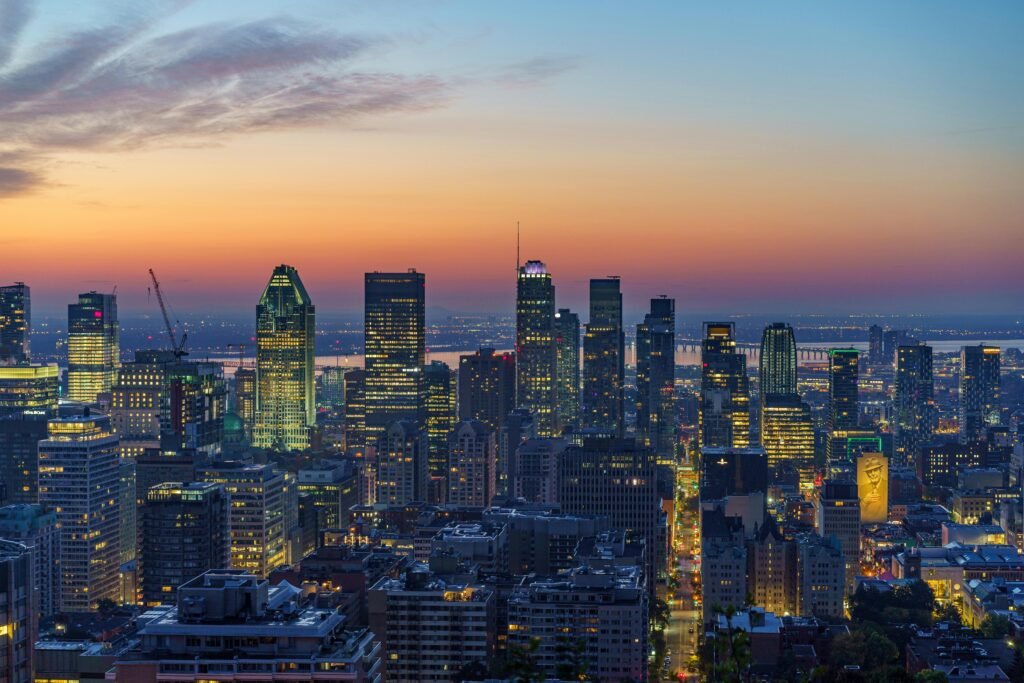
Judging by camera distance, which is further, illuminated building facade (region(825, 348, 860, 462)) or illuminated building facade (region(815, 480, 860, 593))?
illuminated building facade (region(825, 348, 860, 462))

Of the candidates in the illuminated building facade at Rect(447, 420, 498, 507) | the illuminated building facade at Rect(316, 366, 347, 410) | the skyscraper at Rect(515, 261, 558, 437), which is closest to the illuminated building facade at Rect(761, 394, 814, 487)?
the skyscraper at Rect(515, 261, 558, 437)

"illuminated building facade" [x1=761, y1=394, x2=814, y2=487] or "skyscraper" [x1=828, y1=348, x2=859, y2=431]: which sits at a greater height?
"skyscraper" [x1=828, y1=348, x2=859, y2=431]

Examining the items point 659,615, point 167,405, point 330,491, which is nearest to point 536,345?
point 167,405

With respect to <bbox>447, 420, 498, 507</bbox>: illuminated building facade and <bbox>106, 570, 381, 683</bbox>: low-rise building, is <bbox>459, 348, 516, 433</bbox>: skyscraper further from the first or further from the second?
<bbox>106, 570, 381, 683</bbox>: low-rise building

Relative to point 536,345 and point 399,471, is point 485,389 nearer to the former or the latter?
point 536,345

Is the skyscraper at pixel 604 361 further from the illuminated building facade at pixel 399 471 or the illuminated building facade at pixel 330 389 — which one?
the illuminated building facade at pixel 399 471

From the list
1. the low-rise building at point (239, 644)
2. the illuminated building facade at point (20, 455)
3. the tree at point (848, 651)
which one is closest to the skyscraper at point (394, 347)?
the illuminated building facade at point (20, 455)
